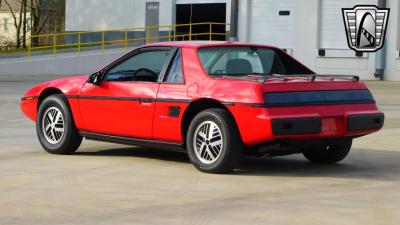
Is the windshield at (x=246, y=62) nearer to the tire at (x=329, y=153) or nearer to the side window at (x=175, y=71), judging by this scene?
the side window at (x=175, y=71)

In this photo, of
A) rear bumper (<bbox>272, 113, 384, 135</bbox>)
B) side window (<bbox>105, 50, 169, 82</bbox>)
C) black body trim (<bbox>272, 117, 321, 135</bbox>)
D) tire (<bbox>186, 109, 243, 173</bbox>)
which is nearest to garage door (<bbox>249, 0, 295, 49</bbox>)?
side window (<bbox>105, 50, 169, 82</bbox>)

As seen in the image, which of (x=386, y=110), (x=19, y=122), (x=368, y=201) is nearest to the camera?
(x=368, y=201)

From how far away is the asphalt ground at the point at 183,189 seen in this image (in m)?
6.71

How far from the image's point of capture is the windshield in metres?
9.43

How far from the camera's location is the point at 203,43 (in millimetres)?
9734

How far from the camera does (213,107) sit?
8.99m

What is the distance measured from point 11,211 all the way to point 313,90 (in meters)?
3.47

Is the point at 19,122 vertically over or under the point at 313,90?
under

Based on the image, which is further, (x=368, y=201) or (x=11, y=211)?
(x=368, y=201)

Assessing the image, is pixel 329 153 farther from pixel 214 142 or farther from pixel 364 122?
pixel 214 142

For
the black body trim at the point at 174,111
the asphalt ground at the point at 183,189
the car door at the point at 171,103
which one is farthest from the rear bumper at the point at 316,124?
the black body trim at the point at 174,111

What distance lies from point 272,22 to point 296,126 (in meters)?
29.5

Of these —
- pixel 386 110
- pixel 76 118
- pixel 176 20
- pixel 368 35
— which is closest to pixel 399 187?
pixel 76 118

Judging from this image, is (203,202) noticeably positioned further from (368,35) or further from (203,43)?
(368,35)
